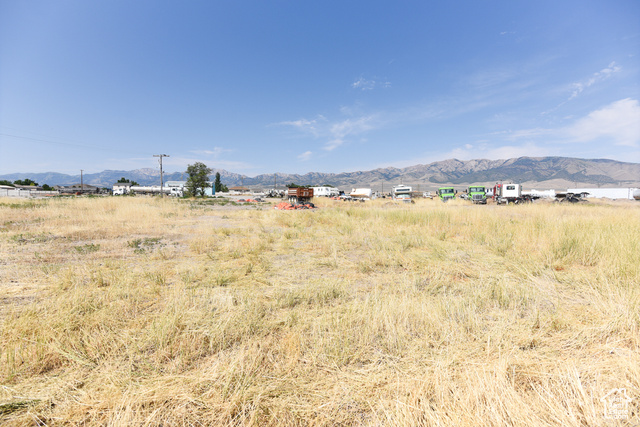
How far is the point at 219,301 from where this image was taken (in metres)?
3.76

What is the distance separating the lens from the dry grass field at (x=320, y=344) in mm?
1812

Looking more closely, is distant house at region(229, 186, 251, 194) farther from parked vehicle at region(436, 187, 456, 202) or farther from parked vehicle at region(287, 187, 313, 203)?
parked vehicle at region(436, 187, 456, 202)

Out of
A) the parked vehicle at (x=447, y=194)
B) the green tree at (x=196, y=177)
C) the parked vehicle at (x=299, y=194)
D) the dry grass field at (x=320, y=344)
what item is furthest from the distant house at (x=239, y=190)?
the dry grass field at (x=320, y=344)

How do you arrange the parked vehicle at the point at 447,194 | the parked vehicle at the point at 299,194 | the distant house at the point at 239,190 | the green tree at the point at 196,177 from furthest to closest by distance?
1. the distant house at the point at 239,190
2. the green tree at the point at 196,177
3. the parked vehicle at the point at 447,194
4. the parked vehicle at the point at 299,194

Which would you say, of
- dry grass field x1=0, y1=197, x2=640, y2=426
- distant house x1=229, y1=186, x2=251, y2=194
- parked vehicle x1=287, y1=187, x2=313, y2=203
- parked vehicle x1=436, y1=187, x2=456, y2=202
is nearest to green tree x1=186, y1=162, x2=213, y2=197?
distant house x1=229, y1=186, x2=251, y2=194

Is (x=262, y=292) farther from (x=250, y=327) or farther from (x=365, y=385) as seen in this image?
(x=365, y=385)

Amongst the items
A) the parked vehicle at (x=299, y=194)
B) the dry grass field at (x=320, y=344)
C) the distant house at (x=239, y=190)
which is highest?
the distant house at (x=239, y=190)

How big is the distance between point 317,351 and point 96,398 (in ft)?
6.25

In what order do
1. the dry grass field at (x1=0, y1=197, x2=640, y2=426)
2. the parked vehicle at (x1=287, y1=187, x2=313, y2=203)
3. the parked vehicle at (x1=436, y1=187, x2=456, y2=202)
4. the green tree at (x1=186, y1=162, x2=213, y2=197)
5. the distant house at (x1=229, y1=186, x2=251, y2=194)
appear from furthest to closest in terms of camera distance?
the distant house at (x1=229, y1=186, x2=251, y2=194) → the green tree at (x1=186, y1=162, x2=213, y2=197) → the parked vehicle at (x1=436, y1=187, x2=456, y2=202) → the parked vehicle at (x1=287, y1=187, x2=313, y2=203) → the dry grass field at (x1=0, y1=197, x2=640, y2=426)

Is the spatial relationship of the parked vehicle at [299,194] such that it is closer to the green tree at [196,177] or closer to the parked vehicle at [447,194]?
the parked vehicle at [447,194]

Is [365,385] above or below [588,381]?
below

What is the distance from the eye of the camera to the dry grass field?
181cm

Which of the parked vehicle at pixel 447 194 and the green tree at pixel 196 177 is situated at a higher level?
the green tree at pixel 196 177

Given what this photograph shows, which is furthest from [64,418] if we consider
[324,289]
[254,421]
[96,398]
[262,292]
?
[324,289]
